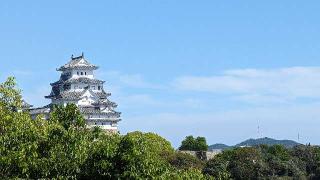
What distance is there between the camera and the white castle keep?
85.7 metres

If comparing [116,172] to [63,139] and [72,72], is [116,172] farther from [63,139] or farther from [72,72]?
[72,72]

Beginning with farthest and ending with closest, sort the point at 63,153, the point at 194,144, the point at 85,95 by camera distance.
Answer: the point at 85,95
the point at 194,144
the point at 63,153

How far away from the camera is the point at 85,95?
87.4 m

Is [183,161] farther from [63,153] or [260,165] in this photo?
[63,153]

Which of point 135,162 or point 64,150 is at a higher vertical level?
point 64,150

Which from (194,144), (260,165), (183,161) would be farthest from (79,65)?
(260,165)

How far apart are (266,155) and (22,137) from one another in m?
45.5

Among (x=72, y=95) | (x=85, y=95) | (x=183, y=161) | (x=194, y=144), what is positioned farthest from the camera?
(x=85, y=95)

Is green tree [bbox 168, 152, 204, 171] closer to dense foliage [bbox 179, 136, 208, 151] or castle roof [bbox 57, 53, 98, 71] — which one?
dense foliage [bbox 179, 136, 208, 151]

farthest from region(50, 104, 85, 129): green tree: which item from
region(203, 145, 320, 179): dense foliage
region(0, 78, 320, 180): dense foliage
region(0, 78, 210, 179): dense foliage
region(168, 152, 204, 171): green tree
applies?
region(168, 152, 204, 171): green tree

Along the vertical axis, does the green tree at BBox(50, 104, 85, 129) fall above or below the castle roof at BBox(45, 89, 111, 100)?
below

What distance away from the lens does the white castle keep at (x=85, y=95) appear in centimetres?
8569

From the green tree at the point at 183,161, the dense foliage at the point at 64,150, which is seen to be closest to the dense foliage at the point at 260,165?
the green tree at the point at 183,161

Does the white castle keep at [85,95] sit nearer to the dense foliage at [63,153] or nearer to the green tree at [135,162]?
the dense foliage at [63,153]
